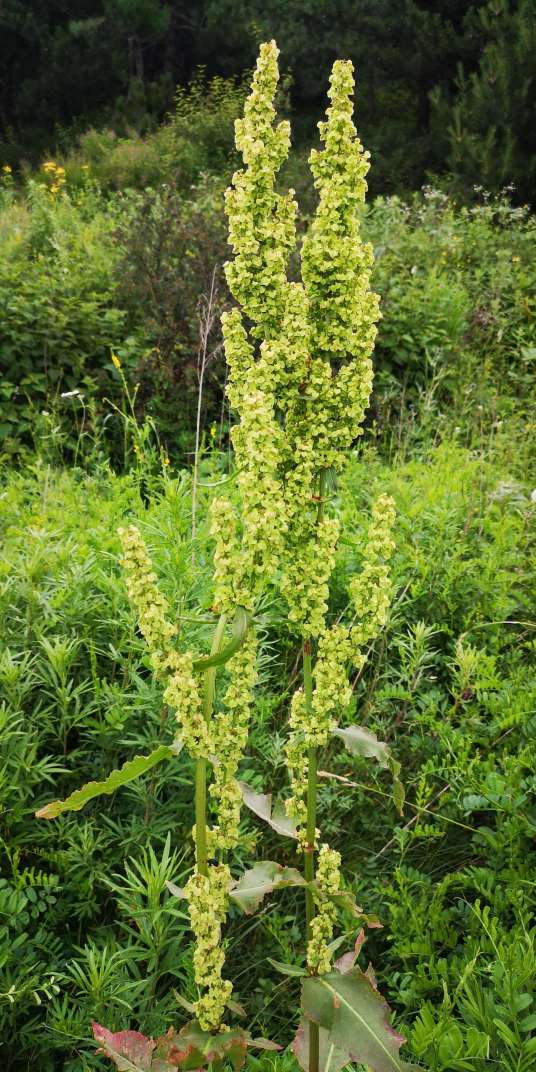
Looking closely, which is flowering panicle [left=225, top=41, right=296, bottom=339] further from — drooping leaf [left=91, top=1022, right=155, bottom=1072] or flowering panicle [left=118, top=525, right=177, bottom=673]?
drooping leaf [left=91, top=1022, right=155, bottom=1072]

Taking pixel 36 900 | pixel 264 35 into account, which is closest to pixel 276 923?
pixel 36 900

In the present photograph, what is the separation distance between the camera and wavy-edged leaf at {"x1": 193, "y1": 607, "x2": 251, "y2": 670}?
1482mm

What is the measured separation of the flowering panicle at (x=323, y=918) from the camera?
1798 mm

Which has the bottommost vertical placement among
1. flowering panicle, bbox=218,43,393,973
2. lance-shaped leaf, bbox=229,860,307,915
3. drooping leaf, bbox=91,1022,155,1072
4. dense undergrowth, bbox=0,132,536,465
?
dense undergrowth, bbox=0,132,536,465

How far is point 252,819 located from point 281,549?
4.47 ft

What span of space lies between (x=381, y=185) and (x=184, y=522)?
1564cm

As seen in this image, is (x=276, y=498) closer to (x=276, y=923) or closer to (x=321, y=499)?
(x=321, y=499)

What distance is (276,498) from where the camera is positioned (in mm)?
1554

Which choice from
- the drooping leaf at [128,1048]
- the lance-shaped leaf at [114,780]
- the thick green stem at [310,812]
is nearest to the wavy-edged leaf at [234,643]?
the lance-shaped leaf at [114,780]

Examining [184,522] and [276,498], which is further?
[184,522]

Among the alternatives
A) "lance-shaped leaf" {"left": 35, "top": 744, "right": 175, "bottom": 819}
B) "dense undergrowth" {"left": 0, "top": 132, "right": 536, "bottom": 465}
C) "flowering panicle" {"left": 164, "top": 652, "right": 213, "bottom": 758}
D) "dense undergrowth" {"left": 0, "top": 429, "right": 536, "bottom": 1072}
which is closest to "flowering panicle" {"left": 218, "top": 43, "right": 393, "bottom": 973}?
"flowering panicle" {"left": 164, "top": 652, "right": 213, "bottom": 758}

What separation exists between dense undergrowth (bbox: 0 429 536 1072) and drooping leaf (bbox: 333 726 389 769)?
1.52 ft

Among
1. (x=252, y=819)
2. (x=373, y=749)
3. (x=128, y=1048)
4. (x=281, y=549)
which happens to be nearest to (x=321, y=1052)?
(x=128, y=1048)

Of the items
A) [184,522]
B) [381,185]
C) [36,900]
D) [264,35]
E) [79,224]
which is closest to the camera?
[36,900]
